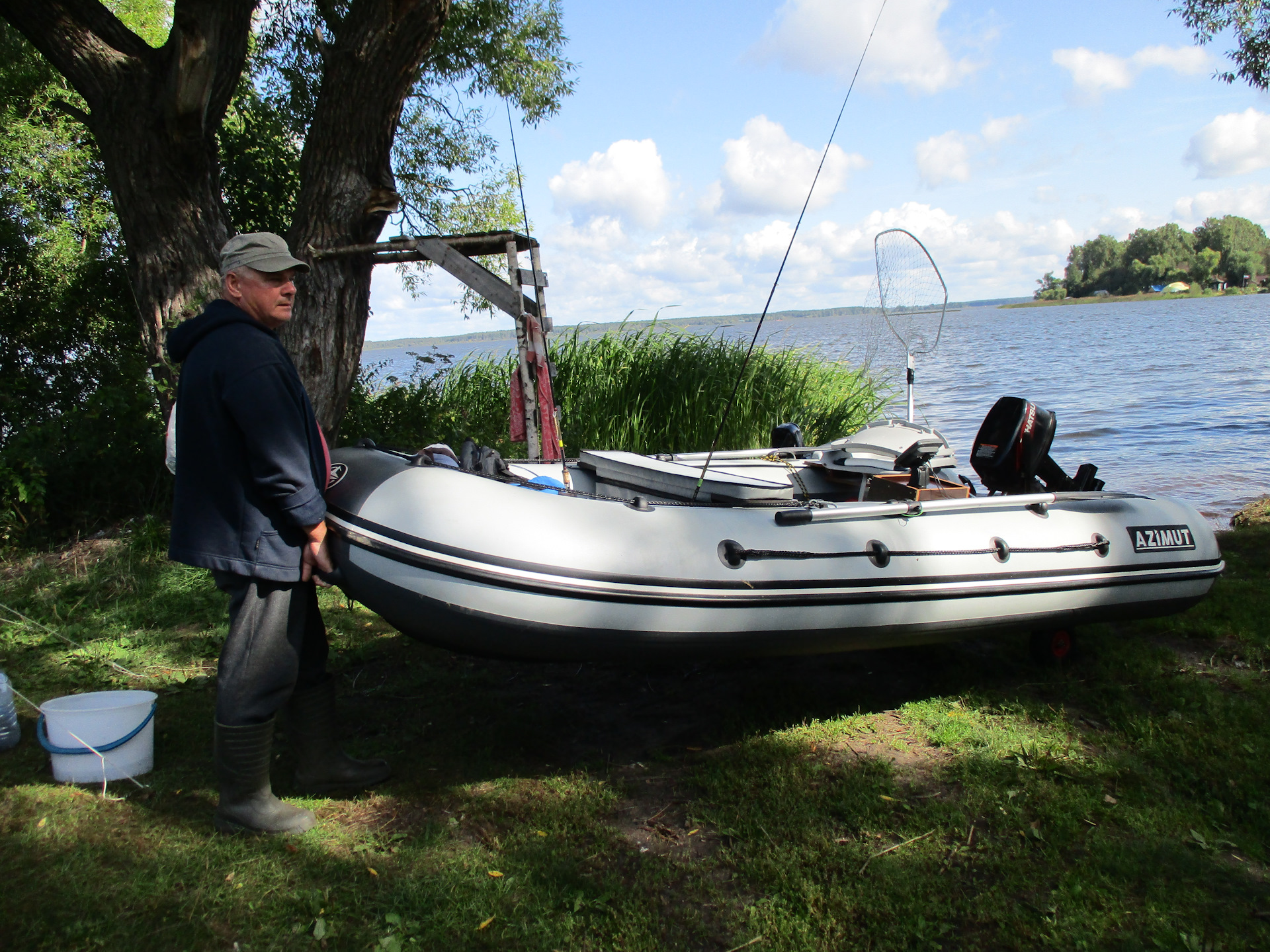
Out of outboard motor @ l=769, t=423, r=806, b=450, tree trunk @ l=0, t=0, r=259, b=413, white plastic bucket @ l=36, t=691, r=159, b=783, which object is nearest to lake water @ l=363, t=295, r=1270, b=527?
outboard motor @ l=769, t=423, r=806, b=450

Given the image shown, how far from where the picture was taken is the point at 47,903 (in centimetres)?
220

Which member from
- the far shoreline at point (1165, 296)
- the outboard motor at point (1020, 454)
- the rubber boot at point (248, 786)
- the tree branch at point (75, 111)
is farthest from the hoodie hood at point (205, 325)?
the far shoreline at point (1165, 296)

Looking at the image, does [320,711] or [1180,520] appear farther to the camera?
[1180,520]

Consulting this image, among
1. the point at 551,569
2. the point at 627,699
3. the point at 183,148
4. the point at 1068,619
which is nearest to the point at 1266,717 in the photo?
the point at 1068,619

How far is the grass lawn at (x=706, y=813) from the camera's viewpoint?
217cm

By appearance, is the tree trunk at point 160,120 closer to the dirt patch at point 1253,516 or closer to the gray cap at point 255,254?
the gray cap at point 255,254

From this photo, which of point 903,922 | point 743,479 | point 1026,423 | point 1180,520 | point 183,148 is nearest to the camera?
point 903,922

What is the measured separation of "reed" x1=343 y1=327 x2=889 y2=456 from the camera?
26.0 feet

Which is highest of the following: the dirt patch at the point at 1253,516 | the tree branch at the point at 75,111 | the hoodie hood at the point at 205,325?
the tree branch at the point at 75,111

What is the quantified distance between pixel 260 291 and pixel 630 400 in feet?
18.9

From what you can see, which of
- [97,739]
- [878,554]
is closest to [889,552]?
[878,554]

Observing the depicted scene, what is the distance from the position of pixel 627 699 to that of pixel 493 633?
3.42 ft

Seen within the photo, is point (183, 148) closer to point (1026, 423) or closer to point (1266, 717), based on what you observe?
point (1026, 423)

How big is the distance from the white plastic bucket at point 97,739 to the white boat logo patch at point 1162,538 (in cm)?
392
